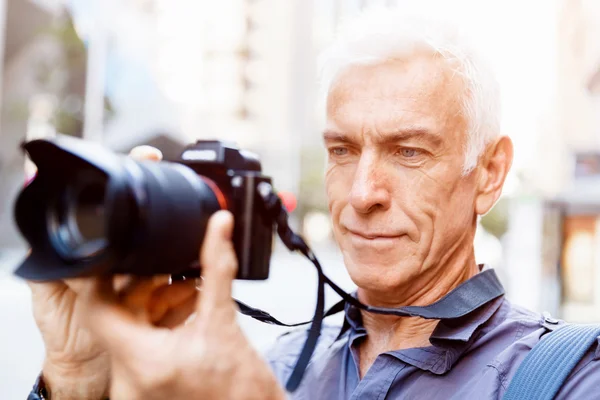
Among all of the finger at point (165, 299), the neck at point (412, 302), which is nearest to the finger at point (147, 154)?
the finger at point (165, 299)

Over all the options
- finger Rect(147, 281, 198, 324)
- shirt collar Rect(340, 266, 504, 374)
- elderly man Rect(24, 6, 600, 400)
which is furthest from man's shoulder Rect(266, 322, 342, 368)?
finger Rect(147, 281, 198, 324)

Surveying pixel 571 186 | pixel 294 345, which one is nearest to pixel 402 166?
pixel 294 345

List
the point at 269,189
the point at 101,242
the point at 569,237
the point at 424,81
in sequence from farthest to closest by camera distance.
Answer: the point at 569,237 → the point at 424,81 → the point at 269,189 → the point at 101,242

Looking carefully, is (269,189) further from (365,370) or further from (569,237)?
(569,237)

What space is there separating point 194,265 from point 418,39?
0.56 meters

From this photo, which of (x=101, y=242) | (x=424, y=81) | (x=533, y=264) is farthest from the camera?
(x=533, y=264)

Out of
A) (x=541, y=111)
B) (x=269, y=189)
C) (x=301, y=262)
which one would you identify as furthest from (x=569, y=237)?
(x=301, y=262)

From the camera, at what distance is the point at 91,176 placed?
76 centimetres

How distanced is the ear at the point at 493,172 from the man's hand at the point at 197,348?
1.87 ft

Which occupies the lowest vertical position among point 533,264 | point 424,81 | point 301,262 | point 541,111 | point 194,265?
point 301,262

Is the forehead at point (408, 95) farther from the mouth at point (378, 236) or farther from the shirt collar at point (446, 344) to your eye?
the shirt collar at point (446, 344)

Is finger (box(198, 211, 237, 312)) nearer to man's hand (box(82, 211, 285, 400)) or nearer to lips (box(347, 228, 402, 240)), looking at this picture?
man's hand (box(82, 211, 285, 400))

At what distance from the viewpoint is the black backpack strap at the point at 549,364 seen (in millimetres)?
913

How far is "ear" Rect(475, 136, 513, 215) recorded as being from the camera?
47.1 inches
